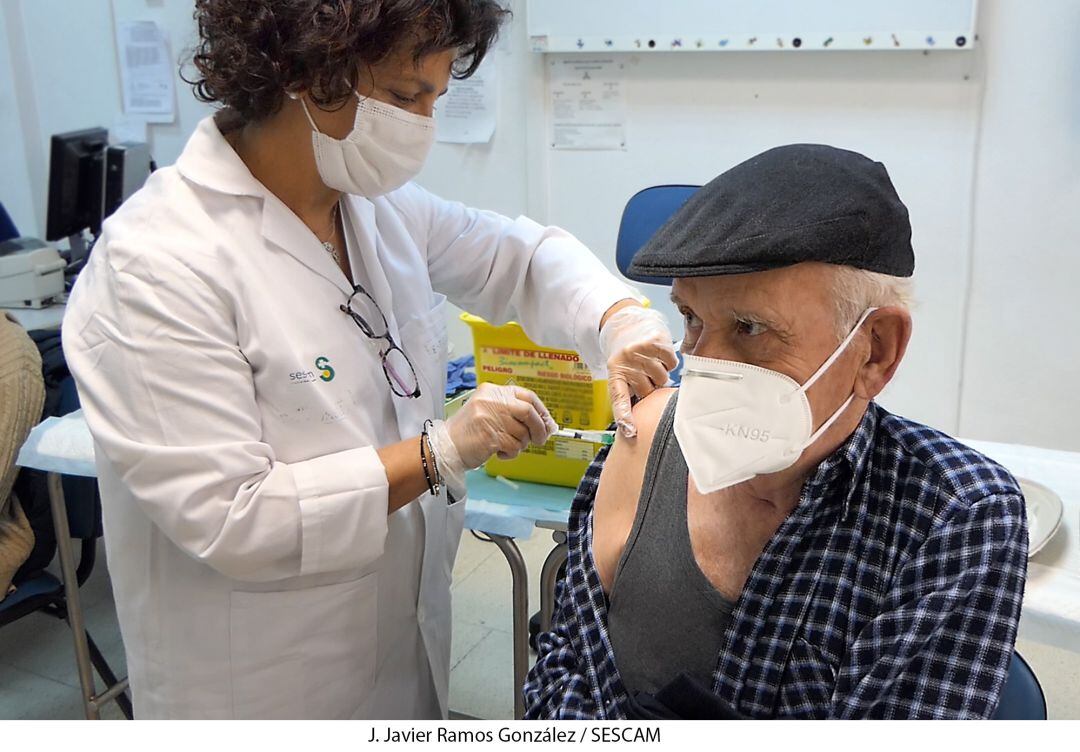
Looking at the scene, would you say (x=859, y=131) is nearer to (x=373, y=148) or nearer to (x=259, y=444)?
(x=373, y=148)

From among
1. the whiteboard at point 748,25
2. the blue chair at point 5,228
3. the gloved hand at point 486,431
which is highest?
the whiteboard at point 748,25

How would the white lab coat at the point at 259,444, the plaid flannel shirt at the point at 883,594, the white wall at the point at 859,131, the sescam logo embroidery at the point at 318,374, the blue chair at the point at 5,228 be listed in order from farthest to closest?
the blue chair at the point at 5,228 → the white wall at the point at 859,131 → the sescam logo embroidery at the point at 318,374 → the white lab coat at the point at 259,444 → the plaid flannel shirt at the point at 883,594

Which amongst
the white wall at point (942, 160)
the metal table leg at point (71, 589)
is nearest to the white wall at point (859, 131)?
the white wall at point (942, 160)

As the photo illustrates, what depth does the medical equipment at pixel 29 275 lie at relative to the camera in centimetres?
317

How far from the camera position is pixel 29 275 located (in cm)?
321

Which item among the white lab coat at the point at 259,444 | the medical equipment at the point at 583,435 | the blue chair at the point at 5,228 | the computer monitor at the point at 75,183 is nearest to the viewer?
the white lab coat at the point at 259,444

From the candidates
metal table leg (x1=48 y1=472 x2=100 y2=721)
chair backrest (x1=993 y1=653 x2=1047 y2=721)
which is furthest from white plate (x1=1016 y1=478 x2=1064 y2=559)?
metal table leg (x1=48 y1=472 x2=100 y2=721)

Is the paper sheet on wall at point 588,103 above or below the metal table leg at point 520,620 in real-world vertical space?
above

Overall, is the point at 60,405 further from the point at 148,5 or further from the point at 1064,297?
the point at 1064,297

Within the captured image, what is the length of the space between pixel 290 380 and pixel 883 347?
76 cm

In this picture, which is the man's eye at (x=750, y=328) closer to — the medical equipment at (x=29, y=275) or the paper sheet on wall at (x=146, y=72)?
the medical equipment at (x=29, y=275)

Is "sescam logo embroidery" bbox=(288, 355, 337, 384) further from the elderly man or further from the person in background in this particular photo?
the person in background

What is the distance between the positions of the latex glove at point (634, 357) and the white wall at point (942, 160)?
179cm

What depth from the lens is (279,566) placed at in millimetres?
1279
